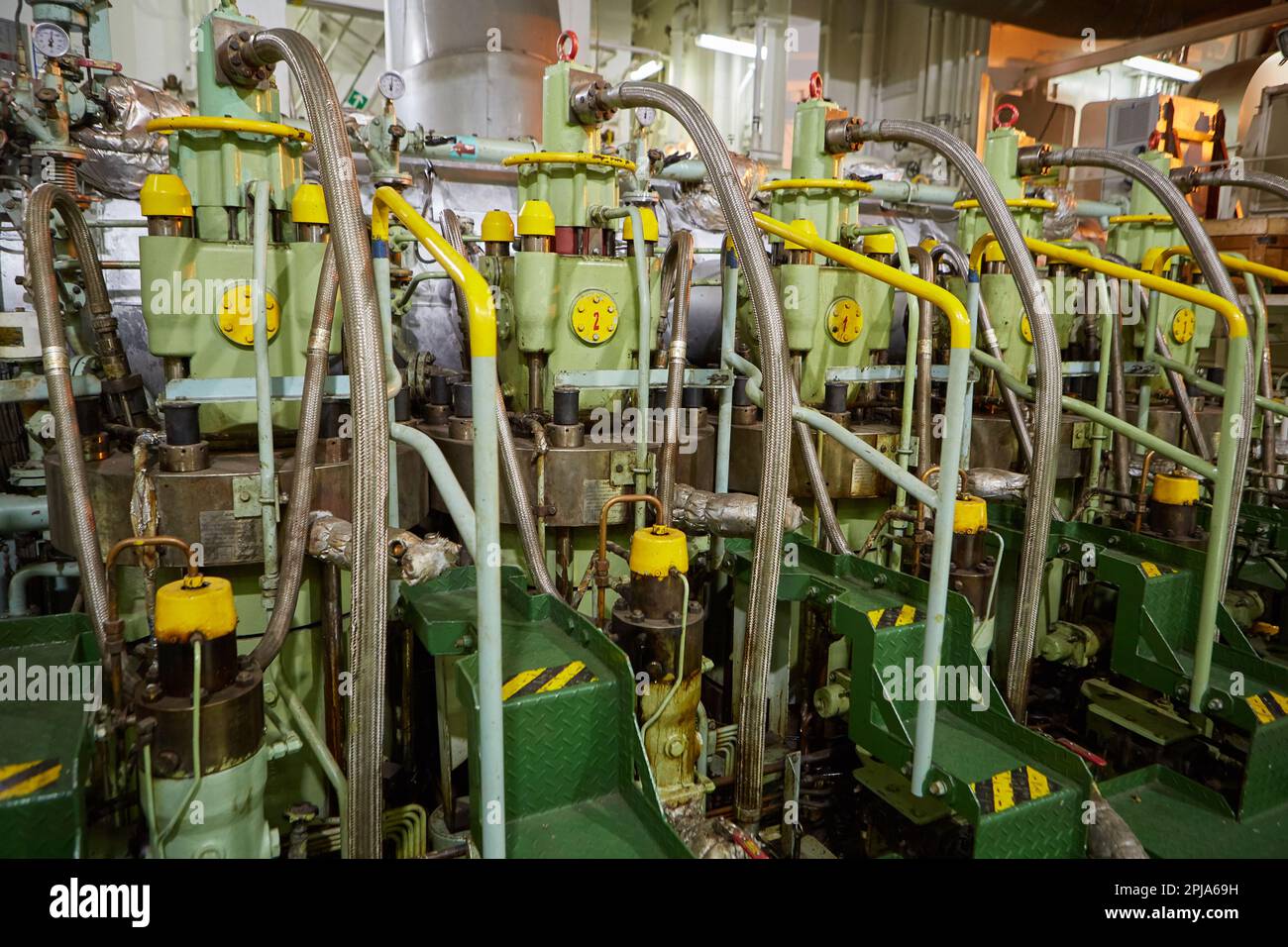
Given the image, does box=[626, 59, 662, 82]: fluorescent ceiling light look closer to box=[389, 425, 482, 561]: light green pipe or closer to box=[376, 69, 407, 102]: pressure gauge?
box=[376, 69, 407, 102]: pressure gauge

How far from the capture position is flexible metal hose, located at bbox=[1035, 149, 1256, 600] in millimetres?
3172

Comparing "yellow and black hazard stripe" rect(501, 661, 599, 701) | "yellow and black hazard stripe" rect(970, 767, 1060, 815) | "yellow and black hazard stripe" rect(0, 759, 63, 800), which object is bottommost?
"yellow and black hazard stripe" rect(970, 767, 1060, 815)

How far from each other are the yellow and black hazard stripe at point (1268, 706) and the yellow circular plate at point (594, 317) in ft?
8.08

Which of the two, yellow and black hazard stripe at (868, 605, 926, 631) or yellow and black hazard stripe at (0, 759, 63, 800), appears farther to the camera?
yellow and black hazard stripe at (868, 605, 926, 631)

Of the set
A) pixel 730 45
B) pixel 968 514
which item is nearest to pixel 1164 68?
pixel 730 45

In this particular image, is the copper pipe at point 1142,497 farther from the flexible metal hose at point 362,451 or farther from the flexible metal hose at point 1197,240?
the flexible metal hose at point 362,451

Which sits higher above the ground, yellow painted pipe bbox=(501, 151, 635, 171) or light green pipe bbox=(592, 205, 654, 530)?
yellow painted pipe bbox=(501, 151, 635, 171)

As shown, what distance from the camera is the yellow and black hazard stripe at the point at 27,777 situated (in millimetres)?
1718

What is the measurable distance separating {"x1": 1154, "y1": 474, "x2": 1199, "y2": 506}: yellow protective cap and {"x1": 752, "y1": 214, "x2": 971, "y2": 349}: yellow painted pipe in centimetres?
179

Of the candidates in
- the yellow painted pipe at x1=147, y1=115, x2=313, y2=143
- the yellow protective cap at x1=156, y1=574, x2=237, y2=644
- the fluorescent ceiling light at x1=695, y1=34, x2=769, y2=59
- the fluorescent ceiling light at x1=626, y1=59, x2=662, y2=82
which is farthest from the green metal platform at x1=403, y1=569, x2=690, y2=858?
the fluorescent ceiling light at x1=626, y1=59, x2=662, y2=82

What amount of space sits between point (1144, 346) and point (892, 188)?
5.89 feet

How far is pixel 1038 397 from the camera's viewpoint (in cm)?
289
